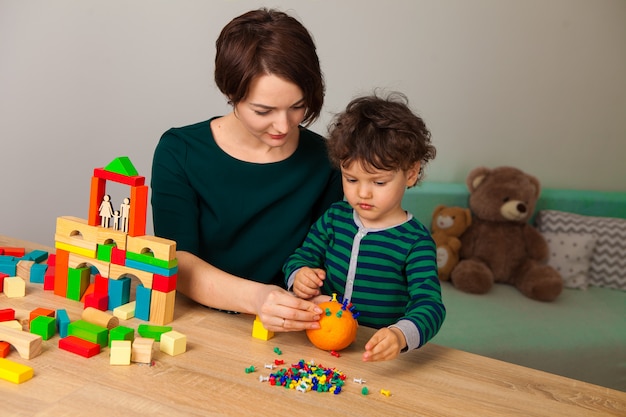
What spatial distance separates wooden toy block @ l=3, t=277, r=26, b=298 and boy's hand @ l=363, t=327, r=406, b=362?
0.75 metres

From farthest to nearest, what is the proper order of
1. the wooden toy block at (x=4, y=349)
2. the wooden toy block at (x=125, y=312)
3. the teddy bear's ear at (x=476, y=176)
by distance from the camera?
the teddy bear's ear at (x=476, y=176)
the wooden toy block at (x=125, y=312)
the wooden toy block at (x=4, y=349)

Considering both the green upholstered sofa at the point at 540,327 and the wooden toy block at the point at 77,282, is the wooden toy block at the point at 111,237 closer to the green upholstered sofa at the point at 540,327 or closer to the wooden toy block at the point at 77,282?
the wooden toy block at the point at 77,282

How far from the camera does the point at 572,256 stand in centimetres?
336

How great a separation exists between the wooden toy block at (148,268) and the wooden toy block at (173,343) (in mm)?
145

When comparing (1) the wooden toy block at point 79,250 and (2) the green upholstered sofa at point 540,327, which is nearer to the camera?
(1) the wooden toy block at point 79,250

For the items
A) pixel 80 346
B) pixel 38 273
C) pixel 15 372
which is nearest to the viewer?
pixel 15 372

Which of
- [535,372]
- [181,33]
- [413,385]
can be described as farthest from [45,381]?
[181,33]

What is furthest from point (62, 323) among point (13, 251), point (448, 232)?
point (448, 232)

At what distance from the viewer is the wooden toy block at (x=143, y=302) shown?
139 cm

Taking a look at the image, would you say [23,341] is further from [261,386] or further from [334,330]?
[334,330]

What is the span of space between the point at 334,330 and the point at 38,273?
696 millimetres

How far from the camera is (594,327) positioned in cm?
293

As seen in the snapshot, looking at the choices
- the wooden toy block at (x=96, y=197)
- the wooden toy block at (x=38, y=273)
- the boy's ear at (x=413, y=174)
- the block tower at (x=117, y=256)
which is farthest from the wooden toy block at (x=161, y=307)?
the boy's ear at (x=413, y=174)

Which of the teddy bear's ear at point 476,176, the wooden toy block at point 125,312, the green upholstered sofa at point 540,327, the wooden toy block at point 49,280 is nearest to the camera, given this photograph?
the wooden toy block at point 125,312
